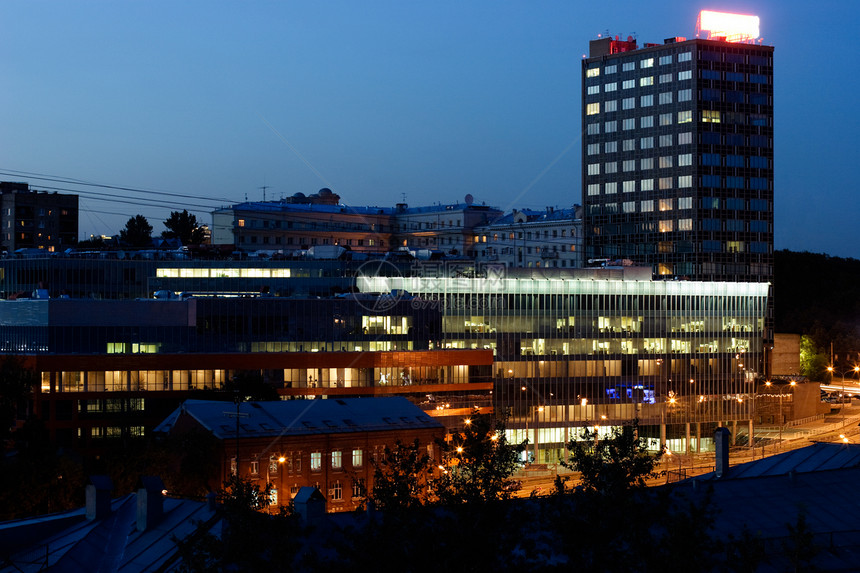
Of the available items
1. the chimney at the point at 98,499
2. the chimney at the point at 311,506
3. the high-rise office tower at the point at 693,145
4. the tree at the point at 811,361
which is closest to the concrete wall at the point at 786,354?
the tree at the point at 811,361

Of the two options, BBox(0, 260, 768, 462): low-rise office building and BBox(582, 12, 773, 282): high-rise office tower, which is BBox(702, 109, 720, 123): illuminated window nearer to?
BBox(582, 12, 773, 282): high-rise office tower

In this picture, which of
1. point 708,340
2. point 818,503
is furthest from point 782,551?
point 708,340

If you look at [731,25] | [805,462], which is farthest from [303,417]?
[731,25]

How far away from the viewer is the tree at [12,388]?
303 ft

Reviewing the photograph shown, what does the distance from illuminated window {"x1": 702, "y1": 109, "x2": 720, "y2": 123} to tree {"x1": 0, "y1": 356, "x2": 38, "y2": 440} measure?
10924cm

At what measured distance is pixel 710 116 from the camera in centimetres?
17688

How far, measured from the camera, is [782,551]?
4547 centimetres

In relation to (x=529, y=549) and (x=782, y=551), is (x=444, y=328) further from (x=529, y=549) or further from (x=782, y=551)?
(x=529, y=549)

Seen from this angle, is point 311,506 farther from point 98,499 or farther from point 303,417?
point 303,417

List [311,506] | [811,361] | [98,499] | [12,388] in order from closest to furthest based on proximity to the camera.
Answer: [311,506] < [98,499] < [12,388] < [811,361]

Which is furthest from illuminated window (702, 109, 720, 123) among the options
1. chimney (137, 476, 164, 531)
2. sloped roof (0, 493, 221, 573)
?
chimney (137, 476, 164, 531)

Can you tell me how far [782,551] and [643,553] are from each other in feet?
40.3

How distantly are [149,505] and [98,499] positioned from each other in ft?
11.6

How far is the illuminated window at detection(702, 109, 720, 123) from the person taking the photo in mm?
176500
